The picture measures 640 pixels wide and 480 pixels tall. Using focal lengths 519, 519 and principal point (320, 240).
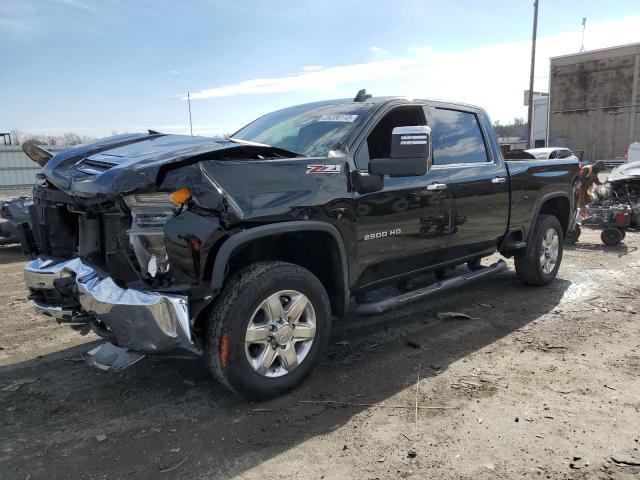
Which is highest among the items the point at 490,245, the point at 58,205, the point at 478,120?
the point at 478,120

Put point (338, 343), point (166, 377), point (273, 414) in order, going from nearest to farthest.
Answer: point (273, 414), point (166, 377), point (338, 343)

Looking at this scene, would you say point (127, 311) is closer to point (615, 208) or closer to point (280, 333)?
Answer: point (280, 333)

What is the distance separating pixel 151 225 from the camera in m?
2.92

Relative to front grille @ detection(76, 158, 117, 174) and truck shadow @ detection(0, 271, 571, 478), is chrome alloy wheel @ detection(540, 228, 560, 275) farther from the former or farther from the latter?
front grille @ detection(76, 158, 117, 174)

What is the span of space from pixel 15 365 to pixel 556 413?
3.94 meters

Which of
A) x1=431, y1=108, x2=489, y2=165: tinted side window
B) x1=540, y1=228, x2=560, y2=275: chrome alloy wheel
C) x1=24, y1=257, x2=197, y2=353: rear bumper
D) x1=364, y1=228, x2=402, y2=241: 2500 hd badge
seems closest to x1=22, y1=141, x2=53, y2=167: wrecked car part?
x1=24, y1=257, x2=197, y2=353: rear bumper

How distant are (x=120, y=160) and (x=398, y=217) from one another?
2.03 m

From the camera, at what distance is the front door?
3.80 m

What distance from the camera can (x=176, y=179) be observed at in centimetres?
290

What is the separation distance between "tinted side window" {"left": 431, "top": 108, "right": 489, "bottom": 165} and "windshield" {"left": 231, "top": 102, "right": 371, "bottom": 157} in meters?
0.83

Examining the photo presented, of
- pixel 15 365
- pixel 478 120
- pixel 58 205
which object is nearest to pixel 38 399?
pixel 15 365

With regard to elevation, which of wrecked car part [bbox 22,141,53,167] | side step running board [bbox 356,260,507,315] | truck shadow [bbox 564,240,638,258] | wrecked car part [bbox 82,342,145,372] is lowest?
truck shadow [bbox 564,240,638,258]

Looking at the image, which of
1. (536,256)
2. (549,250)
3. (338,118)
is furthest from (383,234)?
(549,250)

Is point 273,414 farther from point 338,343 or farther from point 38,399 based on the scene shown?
point 38,399
